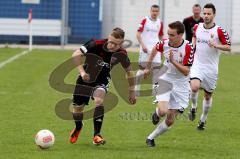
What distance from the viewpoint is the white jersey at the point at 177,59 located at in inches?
452

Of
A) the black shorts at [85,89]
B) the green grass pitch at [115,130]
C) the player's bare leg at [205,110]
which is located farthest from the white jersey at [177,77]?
the player's bare leg at [205,110]

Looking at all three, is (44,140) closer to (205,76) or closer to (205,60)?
(205,76)

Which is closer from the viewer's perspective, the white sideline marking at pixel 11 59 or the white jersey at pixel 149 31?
the white jersey at pixel 149 31

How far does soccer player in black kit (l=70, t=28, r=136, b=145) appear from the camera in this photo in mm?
11250

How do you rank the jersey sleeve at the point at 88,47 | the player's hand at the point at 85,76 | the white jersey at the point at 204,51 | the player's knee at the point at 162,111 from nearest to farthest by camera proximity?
the player's hand at the point at 85,76 → the jersey sleeve at the point at 88,47 → the player's knee at the point at 162,111 → the white jersey at the point at 204,51

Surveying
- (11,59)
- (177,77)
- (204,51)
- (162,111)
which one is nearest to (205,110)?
(204,51)

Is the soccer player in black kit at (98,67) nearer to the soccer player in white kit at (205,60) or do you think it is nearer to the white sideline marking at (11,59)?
the soccer player in white kit at (205,60)

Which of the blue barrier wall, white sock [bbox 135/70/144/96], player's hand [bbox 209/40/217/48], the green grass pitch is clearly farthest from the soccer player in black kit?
the blue barrier wall

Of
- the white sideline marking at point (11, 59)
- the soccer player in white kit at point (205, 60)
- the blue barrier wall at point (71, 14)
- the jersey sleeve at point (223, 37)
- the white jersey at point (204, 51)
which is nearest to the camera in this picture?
the jersey sleeve at point (223, 37)

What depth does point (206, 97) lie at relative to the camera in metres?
14.1

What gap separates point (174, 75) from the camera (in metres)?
11.8

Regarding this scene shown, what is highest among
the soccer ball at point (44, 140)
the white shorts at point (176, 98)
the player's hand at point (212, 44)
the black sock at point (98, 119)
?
the player's hand at point (212, 44)

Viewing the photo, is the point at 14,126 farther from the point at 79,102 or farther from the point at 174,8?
the point at 174,8

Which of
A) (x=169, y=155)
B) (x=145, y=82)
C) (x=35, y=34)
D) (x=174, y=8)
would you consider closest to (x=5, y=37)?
(x=35, y=34)
